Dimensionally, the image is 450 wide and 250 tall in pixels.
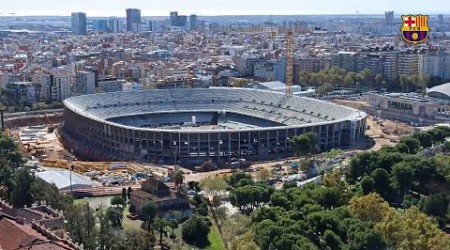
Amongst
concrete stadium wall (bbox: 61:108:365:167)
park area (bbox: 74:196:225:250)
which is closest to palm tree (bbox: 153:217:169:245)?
park area (bbox: 74:196:225:250)

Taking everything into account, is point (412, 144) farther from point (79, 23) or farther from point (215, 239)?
point (79, 23)

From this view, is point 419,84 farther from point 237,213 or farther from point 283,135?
point 237,213

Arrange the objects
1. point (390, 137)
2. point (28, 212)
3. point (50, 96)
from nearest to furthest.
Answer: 1. point (28, 212)
2. point (390, 137)
3. point (50, 96)

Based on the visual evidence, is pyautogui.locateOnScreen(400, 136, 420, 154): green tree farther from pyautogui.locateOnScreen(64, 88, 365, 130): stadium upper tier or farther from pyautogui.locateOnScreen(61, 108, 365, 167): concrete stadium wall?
pyautogui.locateOnScreen(64, 88, 365, 130): stadium upper tier

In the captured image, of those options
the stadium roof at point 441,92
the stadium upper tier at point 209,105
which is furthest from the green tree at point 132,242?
the stadium roof at point 441,92

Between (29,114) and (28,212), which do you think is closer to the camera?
(28,212)

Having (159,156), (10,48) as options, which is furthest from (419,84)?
(10,48)

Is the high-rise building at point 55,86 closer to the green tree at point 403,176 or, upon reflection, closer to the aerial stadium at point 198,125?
the aerial stadium at point 198,125
